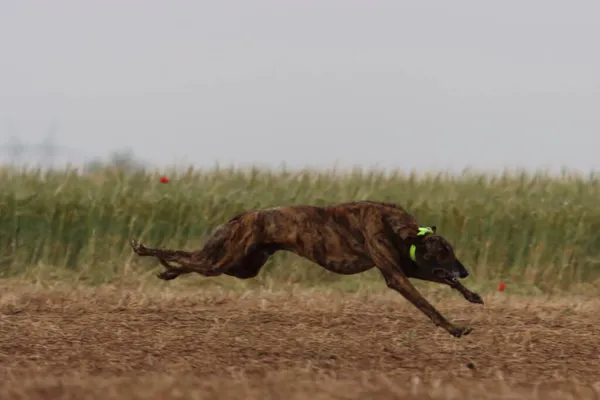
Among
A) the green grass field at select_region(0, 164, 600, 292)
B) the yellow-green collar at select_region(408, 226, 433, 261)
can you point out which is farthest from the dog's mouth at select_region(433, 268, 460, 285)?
the green grass field at select_region(0, 164, 600, 292)

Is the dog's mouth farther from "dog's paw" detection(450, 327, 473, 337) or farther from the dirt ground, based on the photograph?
the dirt ground

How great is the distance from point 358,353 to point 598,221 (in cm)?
726

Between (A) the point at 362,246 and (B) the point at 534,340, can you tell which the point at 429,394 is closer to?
(A) the point at 362,246

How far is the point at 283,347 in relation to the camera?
29.0 ft

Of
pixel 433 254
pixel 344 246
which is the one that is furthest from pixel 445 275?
pixel 344 246

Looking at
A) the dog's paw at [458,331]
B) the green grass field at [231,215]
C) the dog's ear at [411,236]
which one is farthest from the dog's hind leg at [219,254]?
the green grass field at [231,215]

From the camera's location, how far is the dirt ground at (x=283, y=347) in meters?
5.80

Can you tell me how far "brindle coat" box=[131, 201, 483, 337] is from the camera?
7.86 metres

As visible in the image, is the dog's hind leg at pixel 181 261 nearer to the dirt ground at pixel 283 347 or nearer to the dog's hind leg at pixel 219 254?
the dog's hind leg at pixel 219 254

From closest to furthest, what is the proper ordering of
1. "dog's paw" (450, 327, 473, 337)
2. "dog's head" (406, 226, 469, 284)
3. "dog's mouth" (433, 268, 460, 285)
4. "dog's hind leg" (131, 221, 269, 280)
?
"dog's paw" (450, 327, 473, 337) < "dog's head" (406, 226, 469, 284) < "dog's mouth" (433, 268, 460, 285) < "dog's hind leg" (131, 221, 269, 280)

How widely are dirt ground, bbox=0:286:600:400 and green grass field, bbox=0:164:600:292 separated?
4.20 ft

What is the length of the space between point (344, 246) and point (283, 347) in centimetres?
130

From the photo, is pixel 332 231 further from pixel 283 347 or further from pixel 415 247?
pixel 283 347

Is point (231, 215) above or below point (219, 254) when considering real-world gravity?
above
